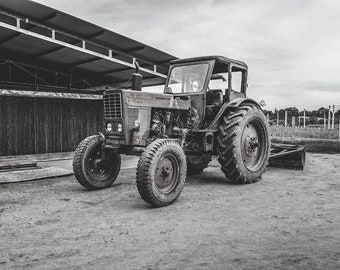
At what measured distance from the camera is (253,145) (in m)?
6.55

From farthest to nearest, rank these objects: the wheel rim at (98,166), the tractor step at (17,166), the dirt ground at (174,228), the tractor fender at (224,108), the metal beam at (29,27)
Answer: the tractor step at (17,166) < the metal beam at (29,27) < the tractor fender at (224,108) < the wheel rim at (98,166) < the dirt ground at (174,228)

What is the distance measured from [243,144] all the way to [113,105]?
249cm

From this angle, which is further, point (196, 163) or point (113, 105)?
point (196, 163)

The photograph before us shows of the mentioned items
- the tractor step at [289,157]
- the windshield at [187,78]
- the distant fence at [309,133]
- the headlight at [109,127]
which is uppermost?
the windshield at [187,78]

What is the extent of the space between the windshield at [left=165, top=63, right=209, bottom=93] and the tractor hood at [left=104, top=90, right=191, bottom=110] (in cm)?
40

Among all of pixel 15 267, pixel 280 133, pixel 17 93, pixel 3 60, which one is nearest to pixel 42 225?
pixel 15 267

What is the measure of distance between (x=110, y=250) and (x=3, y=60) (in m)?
8.32

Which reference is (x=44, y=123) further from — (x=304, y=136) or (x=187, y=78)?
(x=304, y=136)

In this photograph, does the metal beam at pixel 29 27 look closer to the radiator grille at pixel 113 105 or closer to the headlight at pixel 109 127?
the radiator grille at pixel 113 105

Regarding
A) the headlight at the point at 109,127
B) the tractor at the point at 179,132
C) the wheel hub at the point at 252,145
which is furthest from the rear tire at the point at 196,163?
the headlight at the point at 109,127

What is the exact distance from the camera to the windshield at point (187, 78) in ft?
21.0

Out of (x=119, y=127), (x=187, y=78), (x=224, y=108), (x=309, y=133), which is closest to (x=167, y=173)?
(x=119, y=127)

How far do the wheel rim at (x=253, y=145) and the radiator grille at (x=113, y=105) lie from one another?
7.81 ft

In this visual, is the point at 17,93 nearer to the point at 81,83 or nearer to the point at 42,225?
the point at 81,83
